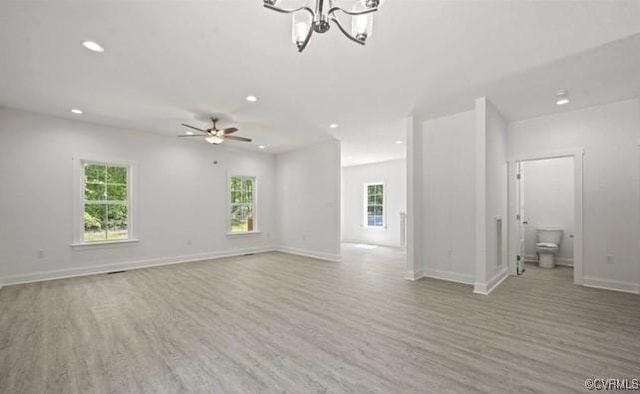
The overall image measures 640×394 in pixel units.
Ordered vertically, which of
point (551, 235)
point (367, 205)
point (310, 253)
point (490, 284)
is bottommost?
point (310, 253)

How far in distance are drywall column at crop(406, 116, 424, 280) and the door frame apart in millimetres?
1681

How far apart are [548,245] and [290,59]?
6156 mm

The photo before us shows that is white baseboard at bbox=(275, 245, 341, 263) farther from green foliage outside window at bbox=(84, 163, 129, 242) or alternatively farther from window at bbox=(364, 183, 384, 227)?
green foliage outside window at bbox=(84, 163, 129, 242)

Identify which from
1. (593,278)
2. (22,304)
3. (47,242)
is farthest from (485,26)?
(47,242)

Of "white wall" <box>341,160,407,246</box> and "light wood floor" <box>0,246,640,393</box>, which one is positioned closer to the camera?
"light wood floor" <box>0,246,640,393</box>

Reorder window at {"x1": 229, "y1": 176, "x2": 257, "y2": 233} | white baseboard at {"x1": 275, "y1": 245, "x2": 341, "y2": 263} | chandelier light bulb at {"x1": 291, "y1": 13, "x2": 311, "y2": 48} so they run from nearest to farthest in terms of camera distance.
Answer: chandelier light bulb at {"x1": 291, "y1": 13, "x2": 311, "y2": 48}
white baseboard at {"x1": 275, "y1": 245, "x2": 341, "y2": 263}
window at {"x1": 229, "y1": 176, "x2": 257, "y2": 233}

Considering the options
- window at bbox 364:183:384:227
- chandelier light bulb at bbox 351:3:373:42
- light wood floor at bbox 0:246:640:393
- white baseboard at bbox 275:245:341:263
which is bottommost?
white baseboard at bbox 275:245:341:263

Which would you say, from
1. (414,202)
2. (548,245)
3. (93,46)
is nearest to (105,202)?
(93,46)

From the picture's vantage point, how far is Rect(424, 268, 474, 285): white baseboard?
176 inches

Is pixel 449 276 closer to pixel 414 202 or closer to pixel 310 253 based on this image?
pixel 414 202

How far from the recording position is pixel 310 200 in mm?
7207

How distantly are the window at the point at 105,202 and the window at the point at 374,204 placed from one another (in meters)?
7.10

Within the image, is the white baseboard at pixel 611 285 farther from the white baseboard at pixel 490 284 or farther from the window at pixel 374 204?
the window at pixel 374 204

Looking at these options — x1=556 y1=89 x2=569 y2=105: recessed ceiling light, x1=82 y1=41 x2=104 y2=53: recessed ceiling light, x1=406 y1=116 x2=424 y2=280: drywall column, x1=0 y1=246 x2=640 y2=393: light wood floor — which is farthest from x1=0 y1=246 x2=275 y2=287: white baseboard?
x1=556 y1=89 x2=569 y2=105: recessed ceiling light
